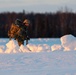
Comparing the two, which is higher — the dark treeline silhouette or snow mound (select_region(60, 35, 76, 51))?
snow mound (select_region(60, 35, 76, 51))

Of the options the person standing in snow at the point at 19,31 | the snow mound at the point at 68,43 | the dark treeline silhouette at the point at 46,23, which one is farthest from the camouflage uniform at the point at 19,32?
the dark treeline silhouette at the point at 46,23

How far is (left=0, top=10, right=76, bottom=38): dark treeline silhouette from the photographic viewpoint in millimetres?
54844

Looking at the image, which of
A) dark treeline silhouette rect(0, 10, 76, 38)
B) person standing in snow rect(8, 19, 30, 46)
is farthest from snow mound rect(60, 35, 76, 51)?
dark treeline silhouette rect(0, 10, 76, 38)

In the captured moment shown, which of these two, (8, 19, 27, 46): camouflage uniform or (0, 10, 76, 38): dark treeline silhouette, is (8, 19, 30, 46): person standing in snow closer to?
(8, 19, 27, 46): camouflage uniform

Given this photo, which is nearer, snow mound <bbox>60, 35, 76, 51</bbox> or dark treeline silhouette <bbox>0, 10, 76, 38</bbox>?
snow mound <bbox>60, 35, 76, 51</bbox>

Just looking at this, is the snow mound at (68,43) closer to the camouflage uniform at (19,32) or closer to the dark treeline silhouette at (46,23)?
the camouflage uniform at (19,32)

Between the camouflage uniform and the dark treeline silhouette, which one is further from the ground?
the camouflage uniform

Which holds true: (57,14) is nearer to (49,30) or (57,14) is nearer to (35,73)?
(49,30)

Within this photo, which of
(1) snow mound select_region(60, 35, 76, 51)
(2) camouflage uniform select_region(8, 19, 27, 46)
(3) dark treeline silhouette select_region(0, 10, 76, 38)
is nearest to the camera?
(1) snow mound select_region(60, 35, 76, 51)

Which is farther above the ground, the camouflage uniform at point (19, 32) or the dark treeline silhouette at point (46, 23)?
the camouflage uniform at point (19, 32)

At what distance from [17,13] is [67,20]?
36.7 ft

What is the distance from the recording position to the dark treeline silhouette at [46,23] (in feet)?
180

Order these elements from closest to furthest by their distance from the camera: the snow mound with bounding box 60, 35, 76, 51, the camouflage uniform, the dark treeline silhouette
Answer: the snow mound with bounding box 60, 35, 76, 51, the camouflage uniform, the dark treeline silhouette

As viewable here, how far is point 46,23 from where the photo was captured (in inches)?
2314
